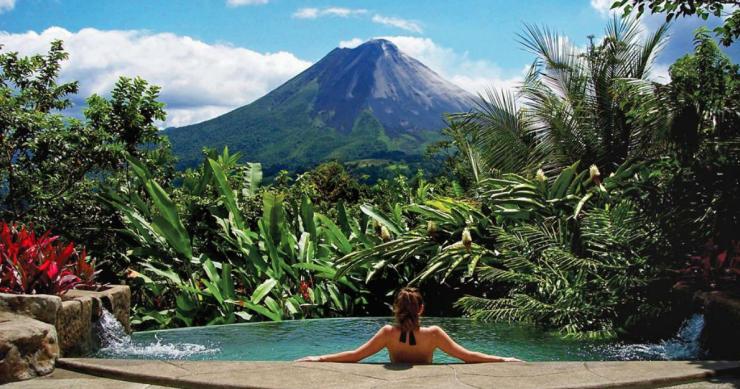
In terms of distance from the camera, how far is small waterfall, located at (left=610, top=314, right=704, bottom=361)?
5719 mm

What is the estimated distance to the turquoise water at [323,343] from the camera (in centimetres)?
601

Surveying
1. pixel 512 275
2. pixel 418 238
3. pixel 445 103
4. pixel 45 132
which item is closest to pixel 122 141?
pixel 45 132

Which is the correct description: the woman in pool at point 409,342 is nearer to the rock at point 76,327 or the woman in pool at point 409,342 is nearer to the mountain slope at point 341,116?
the rock at point 76,327

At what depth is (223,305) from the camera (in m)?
8.59

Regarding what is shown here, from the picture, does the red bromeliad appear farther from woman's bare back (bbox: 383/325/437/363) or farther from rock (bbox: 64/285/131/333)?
woman's bare back (bbox: 383/325/437/363)

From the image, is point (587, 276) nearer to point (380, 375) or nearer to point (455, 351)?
point (455, 351)

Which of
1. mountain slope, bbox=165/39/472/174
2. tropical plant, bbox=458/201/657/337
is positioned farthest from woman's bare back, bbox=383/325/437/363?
mountain slope, bbox=165/39/472/174

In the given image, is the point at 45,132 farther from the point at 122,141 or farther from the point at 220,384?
the point at 220,384

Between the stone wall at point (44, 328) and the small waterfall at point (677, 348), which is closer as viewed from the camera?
the stone wall at point (44, 328)

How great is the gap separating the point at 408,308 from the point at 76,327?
245 centimetres

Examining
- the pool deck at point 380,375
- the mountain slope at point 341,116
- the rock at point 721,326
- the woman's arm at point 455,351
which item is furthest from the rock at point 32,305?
the mountain slope at point 341,116

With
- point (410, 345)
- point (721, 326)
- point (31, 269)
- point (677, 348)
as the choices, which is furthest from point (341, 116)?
point (410, 345)

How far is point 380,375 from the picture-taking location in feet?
14.3

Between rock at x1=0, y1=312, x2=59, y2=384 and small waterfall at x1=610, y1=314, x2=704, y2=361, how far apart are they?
3.99 m
